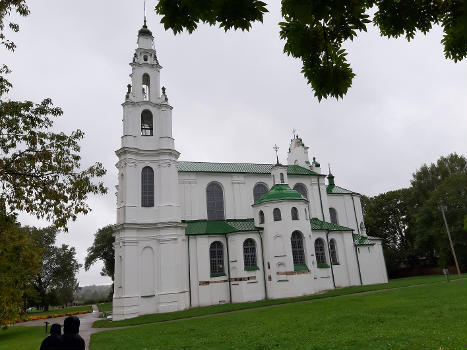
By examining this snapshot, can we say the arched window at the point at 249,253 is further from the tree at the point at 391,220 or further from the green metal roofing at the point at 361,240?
the tree at the point at 391,220

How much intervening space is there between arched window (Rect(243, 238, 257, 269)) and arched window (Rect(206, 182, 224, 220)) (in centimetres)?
454

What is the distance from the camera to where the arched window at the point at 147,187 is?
30344mm

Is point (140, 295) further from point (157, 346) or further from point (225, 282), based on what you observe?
point (157, 346)

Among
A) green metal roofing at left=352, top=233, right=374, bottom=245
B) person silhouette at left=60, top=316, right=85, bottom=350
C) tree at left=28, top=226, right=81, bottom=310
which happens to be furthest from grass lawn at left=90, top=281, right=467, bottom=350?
tree at left=28, top=226, right=81, bottom=310

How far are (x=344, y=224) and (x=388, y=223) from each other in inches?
782

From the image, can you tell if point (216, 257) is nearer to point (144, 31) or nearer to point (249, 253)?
point (249, 253)

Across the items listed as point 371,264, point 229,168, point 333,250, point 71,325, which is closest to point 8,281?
point 71,325

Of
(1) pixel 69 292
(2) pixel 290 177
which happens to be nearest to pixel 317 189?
(2) pixel 290 177

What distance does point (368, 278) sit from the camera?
36.3m

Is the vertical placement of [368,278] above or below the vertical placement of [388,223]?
below

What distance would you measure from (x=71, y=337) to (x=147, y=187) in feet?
84.0

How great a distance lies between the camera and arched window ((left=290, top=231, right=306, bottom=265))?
31219 mm

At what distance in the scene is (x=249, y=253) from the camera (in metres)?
31.8

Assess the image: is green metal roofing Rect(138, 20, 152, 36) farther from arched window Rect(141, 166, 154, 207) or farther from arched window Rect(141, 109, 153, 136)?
arched window Rect(141, 166, 154, 207)
